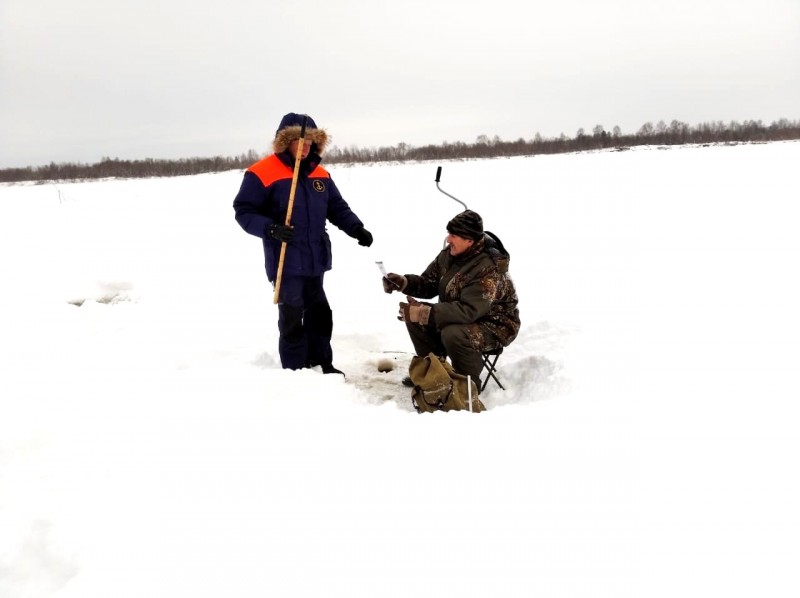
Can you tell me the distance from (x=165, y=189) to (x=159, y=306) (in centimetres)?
1414

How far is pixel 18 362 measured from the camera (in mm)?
3629

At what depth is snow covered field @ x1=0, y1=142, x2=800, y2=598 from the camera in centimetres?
173

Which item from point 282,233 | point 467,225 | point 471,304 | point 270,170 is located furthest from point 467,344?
point 270,170

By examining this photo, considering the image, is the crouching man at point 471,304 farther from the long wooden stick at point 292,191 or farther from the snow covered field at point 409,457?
the long wooden stick at point 292,191

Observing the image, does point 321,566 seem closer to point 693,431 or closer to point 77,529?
point 77,529

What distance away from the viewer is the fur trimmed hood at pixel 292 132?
3.55m

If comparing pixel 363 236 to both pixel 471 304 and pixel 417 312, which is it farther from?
pixel 471 304

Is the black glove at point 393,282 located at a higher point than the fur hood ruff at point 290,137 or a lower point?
lower

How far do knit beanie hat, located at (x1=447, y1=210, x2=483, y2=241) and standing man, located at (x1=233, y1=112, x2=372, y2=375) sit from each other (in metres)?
0.93

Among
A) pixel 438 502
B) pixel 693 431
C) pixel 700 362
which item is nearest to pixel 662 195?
pixel 700 362

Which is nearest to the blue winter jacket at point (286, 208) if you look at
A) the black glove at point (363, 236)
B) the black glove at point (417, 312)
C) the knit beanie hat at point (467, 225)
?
the black glove at point (363, 236)

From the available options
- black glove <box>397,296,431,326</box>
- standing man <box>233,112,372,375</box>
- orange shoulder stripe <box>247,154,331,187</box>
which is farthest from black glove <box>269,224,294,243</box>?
black glove <box>397,296,431,326</box>

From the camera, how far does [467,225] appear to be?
3.43 m

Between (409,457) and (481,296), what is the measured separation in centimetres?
147
